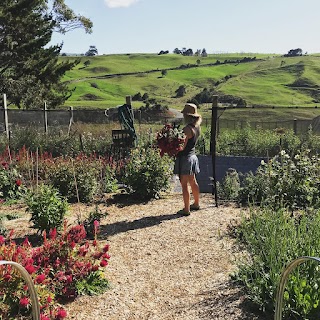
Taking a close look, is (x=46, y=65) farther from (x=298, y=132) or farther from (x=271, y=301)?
(x=271, y=301)

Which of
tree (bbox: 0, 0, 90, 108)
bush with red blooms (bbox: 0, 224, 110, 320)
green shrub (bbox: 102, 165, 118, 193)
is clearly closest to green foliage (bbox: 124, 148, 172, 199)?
green shrub (bbox: 102, 165, 118, 193)

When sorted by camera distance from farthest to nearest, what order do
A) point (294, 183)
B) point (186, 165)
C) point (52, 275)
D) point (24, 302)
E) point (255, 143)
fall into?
1. point (255, 143)
2. point (186, 165)
3. point (294, 183)
4. point (52, 275)
5. point (24, 302)

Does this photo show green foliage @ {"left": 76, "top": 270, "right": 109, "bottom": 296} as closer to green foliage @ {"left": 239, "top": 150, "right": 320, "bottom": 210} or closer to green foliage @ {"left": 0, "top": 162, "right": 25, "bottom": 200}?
green foliage @ {"left": 239, "top": 150, "right": 320, "bottom": 210}

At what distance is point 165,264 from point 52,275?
1388 mm

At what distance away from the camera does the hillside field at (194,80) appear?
182 feet

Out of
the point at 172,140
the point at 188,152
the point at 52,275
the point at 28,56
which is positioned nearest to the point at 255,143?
the point at 188,152

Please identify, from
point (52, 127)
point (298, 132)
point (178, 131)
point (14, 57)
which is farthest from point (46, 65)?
point (178, 131)

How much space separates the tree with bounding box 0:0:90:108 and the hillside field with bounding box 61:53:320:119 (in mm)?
21739

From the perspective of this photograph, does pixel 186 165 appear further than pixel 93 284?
Yes

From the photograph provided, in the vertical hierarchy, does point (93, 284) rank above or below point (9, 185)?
below

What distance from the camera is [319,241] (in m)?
3.59

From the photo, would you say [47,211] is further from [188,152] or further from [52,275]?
[188,152]

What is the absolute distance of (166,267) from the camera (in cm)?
484

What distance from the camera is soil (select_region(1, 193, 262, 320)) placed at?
3871 mm
